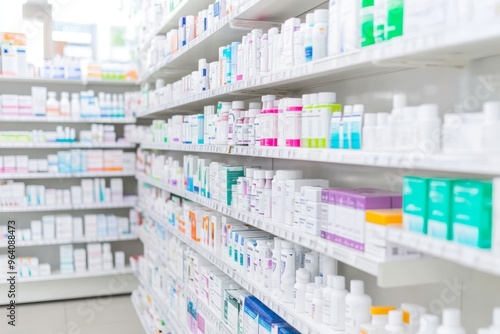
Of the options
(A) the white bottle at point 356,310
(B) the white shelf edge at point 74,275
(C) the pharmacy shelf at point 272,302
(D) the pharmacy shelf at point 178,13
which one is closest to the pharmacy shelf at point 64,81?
(D) the pharmacy shelf at point 178,13

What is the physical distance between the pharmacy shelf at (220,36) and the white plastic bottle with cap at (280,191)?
86 centimetres

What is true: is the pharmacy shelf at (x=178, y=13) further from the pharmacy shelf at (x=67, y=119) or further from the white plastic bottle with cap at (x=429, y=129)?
the white plastic bottle with cap at (x=429, y=129)

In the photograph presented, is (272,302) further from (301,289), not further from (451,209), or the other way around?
(451,209)

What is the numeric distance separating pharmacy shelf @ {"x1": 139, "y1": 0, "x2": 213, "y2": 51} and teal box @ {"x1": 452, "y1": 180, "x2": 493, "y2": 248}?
10.4ft

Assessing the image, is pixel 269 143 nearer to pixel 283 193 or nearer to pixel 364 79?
pixel 283 193

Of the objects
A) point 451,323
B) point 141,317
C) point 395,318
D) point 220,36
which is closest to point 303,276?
point 395,318

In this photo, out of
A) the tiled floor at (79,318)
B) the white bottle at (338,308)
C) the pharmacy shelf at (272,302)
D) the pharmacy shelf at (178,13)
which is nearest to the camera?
the white bottle at (338,308)

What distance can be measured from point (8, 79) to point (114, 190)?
72.3 inches

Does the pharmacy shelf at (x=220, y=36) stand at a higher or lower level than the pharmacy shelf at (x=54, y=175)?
higher

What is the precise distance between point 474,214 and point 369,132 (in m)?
0.51

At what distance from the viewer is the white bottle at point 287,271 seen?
8.26 feet

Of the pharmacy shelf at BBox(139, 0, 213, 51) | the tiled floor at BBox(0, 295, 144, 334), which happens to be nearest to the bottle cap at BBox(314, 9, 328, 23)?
the pharmacy shelf at BBox(139, 0, 213, 51)

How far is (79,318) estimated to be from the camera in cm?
607

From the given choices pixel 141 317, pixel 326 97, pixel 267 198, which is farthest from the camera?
pixel 141 317
